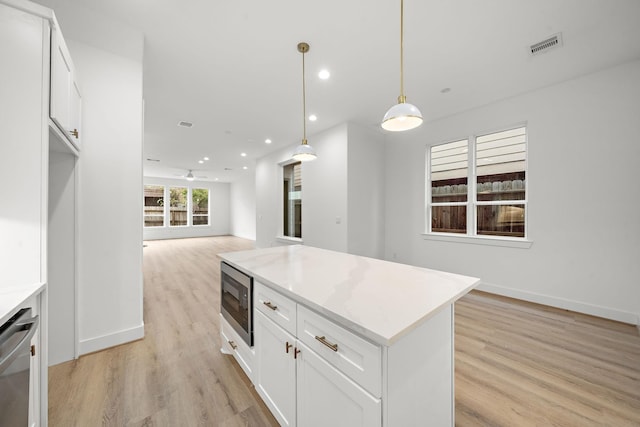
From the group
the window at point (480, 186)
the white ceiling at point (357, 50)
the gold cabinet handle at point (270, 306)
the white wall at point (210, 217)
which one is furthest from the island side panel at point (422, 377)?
the white wall at point (210, 217)

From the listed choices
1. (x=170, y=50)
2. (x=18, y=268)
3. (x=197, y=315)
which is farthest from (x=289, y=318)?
(x=170, y=50)

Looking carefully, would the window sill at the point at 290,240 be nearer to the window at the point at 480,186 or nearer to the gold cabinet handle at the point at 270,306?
the window at the point at 480,186

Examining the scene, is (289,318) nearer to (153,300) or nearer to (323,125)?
(153,300)

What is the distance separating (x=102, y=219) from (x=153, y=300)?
1808 mm

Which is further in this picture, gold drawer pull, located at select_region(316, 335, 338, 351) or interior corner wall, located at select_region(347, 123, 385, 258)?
interior corner wall, located at select_region(347, 123, 385, 258)

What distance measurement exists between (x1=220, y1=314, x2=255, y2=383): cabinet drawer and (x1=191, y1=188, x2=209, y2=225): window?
10.6 m

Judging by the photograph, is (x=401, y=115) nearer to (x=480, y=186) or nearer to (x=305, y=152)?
(x=305, y=152)

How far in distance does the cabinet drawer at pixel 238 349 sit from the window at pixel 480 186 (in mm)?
3866

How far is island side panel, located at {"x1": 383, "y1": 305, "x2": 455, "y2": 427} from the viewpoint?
34.2 inches

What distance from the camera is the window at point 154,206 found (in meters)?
10.6

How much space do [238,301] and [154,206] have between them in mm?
11222

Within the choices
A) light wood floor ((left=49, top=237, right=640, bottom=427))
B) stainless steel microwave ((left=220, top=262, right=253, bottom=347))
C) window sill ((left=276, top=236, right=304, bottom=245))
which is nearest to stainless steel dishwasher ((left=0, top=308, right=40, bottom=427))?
light wood floor ((left=49, top=237, right=640, bottom=427))

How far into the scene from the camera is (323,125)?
4.72 meters

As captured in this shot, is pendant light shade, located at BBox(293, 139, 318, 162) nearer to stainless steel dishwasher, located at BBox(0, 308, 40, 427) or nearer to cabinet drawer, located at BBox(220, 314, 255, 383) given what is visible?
cabinet drawer, located at BBox(220, 314, 255, 383)
